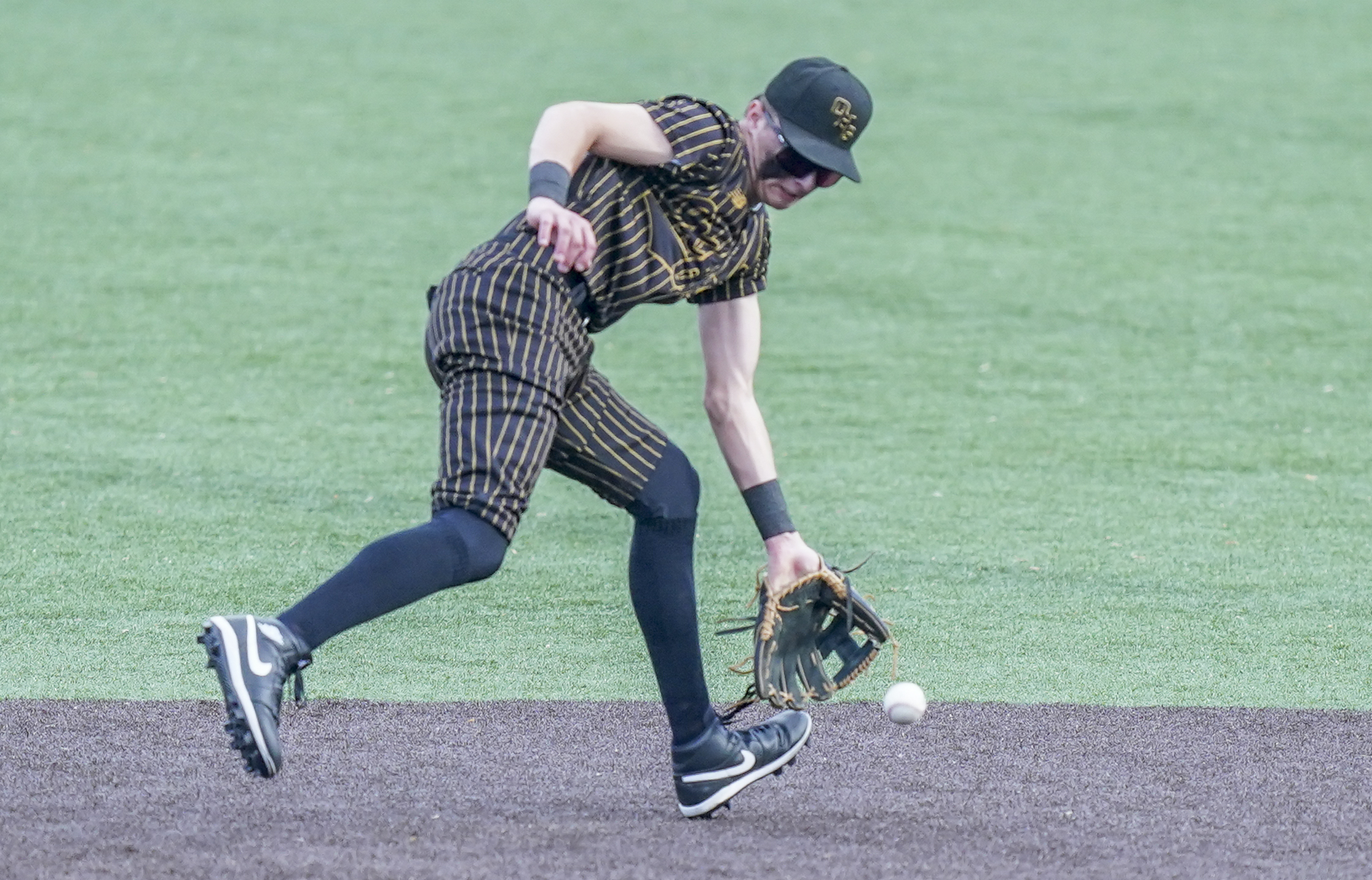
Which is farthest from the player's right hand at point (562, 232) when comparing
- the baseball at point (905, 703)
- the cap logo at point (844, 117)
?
the baseball at point (905, 703)

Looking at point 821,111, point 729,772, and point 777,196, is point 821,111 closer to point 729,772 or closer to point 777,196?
point 777,196

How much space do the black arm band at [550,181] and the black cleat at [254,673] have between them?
92cm

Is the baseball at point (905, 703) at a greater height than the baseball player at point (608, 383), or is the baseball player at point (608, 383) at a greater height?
the baseball player at point (608, 383)

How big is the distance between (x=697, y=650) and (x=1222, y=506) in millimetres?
3666

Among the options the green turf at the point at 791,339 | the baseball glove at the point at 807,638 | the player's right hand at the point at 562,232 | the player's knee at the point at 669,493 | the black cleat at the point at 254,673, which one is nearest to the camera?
the black cleat at the point at 254,673

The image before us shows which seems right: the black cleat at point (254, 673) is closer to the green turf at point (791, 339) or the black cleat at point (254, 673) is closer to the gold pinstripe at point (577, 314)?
the gold pinstripe at point (577, 314)

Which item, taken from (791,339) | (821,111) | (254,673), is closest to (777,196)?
(821,111)

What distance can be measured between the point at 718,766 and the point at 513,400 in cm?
91

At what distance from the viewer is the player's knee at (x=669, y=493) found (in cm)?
369

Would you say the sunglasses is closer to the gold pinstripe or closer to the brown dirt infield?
the gold pinstripe

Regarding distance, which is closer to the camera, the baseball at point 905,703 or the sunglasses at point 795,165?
the sunglasses at point 795,165

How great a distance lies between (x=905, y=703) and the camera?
3859 mm

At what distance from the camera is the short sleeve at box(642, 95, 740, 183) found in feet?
11.8

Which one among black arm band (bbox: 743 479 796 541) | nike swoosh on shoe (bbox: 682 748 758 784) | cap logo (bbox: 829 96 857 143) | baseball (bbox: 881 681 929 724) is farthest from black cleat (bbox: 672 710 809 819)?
cap logo (bbox: 829 96 857 143)
